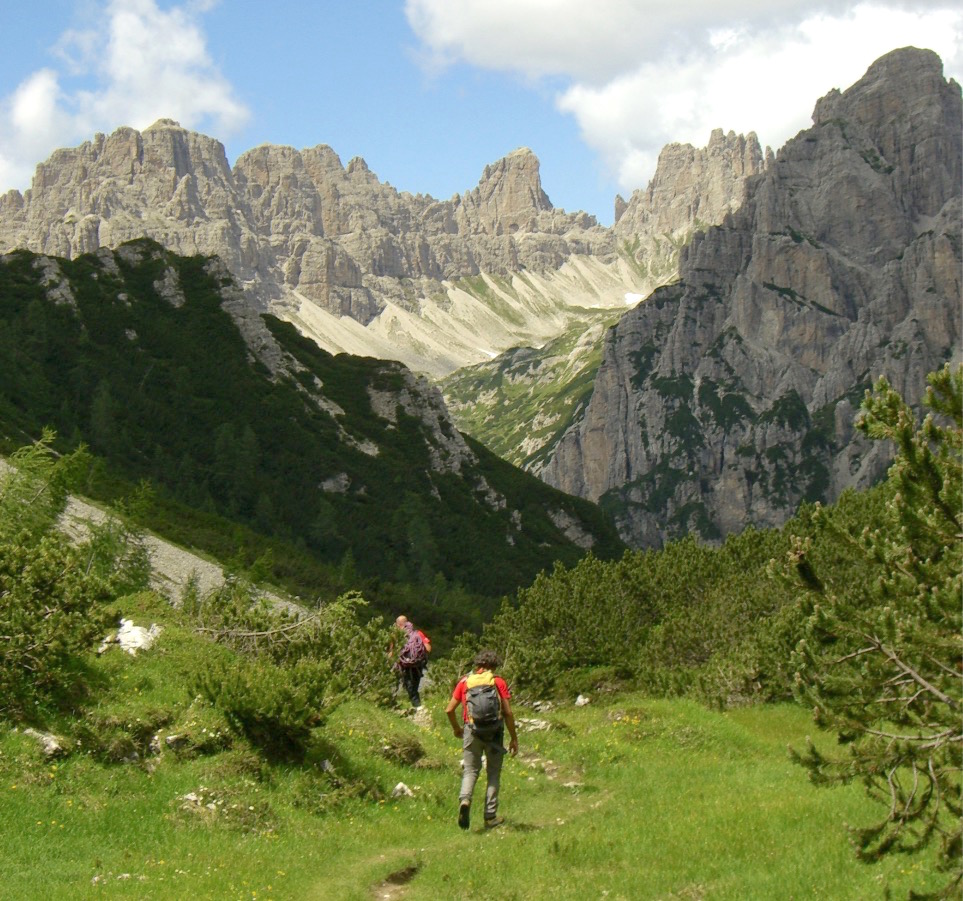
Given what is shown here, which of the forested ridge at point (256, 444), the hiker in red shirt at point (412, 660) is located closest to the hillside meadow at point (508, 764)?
the hiker in red shirt at point (412, 660)

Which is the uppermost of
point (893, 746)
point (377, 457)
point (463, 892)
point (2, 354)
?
point (2, 354)

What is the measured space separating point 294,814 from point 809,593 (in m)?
8.91

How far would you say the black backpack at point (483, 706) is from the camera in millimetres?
16219

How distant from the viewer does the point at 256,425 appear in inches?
4897

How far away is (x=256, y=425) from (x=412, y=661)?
333 ft

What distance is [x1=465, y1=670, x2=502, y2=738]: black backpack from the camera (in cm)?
1622

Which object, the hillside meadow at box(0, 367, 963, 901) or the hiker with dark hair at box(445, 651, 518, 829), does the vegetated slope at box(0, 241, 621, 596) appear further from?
the hiker with dark hair at box(445, 651, 518, 829)

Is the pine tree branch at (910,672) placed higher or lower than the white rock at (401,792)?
higher

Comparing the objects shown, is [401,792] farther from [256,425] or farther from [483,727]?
[256,425]

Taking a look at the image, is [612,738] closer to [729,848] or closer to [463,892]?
[729,848]

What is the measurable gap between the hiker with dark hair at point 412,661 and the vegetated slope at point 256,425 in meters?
72.4

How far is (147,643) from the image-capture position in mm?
23062

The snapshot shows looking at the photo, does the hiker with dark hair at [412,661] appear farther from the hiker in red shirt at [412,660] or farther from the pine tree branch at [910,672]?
the pine tree branch at [910,672]

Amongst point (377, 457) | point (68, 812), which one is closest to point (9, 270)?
point (377, 457)
